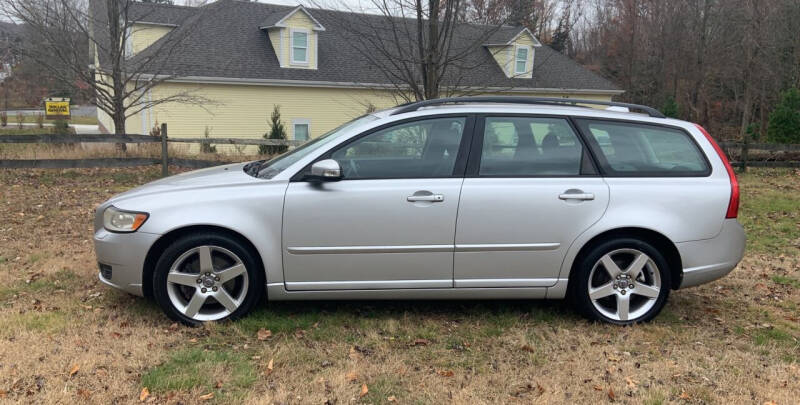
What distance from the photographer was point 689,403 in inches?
139

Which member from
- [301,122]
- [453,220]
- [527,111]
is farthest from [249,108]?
[453,220]

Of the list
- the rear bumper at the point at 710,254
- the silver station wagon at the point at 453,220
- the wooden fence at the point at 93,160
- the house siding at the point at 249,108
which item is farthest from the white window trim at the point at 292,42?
the rear bumper at the point at 710,254

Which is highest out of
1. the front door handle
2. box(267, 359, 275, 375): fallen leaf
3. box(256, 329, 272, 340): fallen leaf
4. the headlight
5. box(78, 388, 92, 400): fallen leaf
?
the front door handle

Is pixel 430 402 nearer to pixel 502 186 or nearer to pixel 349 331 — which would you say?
pixel 349 331

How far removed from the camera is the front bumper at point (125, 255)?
4.26m

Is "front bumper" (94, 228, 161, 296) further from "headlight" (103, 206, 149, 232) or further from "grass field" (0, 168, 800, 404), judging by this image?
"grass field" (0, 168, 800, 404)

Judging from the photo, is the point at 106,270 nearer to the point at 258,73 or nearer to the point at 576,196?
the point at 576,196

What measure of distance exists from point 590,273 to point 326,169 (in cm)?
204

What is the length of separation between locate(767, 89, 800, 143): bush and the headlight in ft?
63.1

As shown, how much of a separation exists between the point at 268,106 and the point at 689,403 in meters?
20.0

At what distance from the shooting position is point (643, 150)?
4605 millimetres

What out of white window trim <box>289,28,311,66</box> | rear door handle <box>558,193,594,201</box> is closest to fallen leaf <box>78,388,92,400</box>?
rear door handle <box>558,193,594,201</box>

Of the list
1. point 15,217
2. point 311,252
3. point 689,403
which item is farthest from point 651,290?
point 15,217

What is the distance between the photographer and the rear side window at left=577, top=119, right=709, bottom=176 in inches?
179
